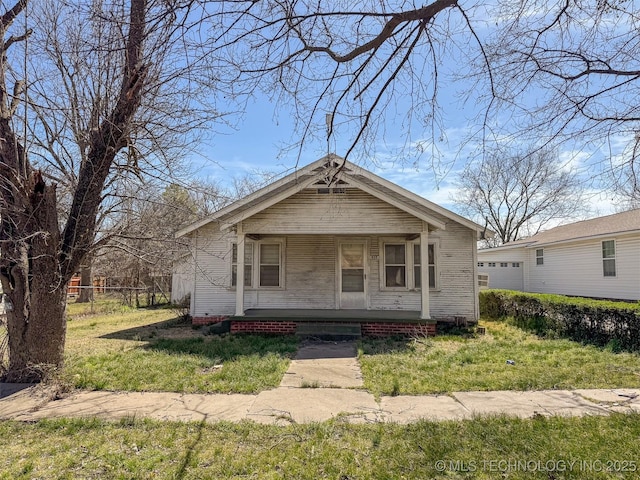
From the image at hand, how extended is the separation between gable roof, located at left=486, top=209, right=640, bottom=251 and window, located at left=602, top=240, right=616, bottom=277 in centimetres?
56

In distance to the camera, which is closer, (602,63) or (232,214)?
(602,63)

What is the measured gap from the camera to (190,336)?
10148 millimetres

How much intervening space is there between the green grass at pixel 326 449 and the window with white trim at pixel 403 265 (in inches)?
293

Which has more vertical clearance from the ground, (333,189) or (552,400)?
Result: (333,189)

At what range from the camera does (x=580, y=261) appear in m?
17.9

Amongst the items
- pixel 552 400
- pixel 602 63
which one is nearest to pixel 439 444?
pixel 552 400

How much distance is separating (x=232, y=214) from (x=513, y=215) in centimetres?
3517

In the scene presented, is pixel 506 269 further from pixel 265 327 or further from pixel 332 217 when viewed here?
pixel 265 327

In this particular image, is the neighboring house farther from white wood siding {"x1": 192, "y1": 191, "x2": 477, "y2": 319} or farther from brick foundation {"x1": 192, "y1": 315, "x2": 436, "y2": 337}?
brick foundation {"x1": 192, "y1": 315, "x2": 436, "y2": 337}

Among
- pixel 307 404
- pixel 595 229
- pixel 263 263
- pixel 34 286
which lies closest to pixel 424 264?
pixel 263 263

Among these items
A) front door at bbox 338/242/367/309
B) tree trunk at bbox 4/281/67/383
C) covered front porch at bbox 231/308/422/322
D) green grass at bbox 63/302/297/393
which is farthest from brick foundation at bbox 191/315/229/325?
tree trunk at bbox 4/281/67/383

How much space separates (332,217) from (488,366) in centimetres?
512

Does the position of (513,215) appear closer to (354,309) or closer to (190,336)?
(354,309)

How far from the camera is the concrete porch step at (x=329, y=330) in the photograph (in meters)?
9.95
